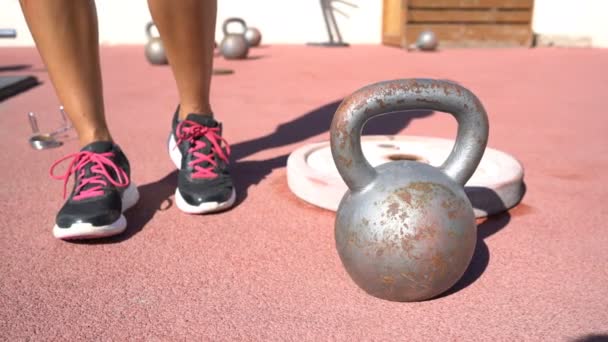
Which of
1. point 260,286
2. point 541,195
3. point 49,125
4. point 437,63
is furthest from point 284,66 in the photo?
point 260,286

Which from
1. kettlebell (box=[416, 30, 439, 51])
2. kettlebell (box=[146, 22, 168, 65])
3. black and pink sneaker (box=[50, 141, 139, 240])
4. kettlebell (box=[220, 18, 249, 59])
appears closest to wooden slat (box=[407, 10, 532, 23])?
kettlebell (box=[416, 30, 439, 51])

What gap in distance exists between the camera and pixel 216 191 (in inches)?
56.6

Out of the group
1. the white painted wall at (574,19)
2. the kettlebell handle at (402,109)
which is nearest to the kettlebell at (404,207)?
the kettlebell handle at (402,109)

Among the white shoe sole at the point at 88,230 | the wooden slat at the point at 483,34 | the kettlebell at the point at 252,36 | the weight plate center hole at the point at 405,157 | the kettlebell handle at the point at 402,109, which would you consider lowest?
the wooden slat at the point at 483,34

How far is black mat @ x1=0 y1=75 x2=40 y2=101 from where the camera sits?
3.56 meters

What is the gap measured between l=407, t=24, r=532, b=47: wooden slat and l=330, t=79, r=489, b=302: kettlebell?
24.9 ft

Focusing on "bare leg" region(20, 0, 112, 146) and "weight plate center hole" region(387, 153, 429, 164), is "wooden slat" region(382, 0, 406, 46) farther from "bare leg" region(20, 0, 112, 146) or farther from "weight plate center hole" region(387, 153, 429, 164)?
"bare leg" region(20, 0, 112, 146)

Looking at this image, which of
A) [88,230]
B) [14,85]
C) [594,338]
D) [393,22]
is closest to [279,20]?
[393,22]

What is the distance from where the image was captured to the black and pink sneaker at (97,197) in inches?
48.4

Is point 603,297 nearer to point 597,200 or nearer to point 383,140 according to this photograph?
point 597,200

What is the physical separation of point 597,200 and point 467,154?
2.78ft

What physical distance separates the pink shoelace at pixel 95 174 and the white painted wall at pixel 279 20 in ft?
26.8

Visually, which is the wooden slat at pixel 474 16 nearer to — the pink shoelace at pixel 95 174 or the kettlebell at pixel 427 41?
the kettlebell at pixel 427 41

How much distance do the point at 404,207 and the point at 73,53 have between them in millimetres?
1076
